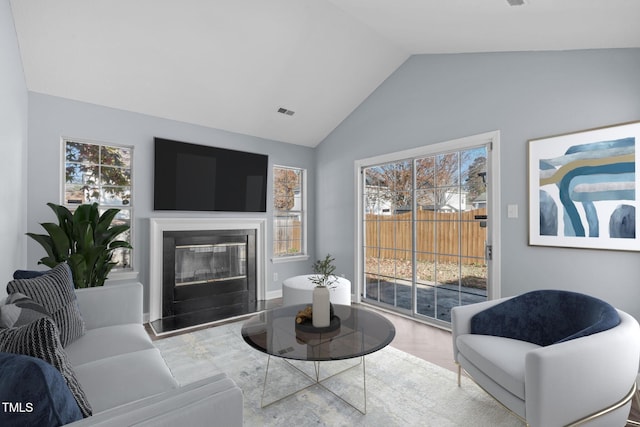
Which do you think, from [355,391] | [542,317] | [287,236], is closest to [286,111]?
[287,236]

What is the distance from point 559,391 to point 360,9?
323cm

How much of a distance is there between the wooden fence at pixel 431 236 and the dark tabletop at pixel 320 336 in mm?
1563

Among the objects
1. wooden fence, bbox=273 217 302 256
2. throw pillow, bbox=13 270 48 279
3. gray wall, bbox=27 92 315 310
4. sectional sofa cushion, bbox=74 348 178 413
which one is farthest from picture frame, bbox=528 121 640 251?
throw pillow, bbox=13 270 48 279

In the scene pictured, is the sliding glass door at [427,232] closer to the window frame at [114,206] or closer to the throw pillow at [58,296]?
the window frame at [114,206]

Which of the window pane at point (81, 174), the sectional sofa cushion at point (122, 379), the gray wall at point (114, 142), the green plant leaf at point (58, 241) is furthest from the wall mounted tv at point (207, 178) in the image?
the sectional sofa cushion at point (122, 379)

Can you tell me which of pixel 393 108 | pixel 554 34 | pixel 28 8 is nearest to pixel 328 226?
pixel 393 108

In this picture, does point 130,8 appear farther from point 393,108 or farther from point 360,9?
point 393,108

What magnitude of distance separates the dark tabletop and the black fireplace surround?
1.81 meters

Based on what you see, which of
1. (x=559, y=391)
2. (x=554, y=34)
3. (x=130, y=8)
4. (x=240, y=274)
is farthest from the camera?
(x=240, y=274)

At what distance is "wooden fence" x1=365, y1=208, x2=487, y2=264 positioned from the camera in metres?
3.36

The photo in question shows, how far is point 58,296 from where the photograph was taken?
1805 mm

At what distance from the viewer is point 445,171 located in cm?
361

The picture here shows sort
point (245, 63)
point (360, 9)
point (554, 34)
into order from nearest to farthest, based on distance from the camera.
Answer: point (554, 34) → point (360, 9) → point (245, 63)

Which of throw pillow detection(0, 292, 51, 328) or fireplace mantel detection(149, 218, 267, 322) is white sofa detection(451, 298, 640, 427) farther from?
fireplace mantel detection(149, 218, 267, 322)
